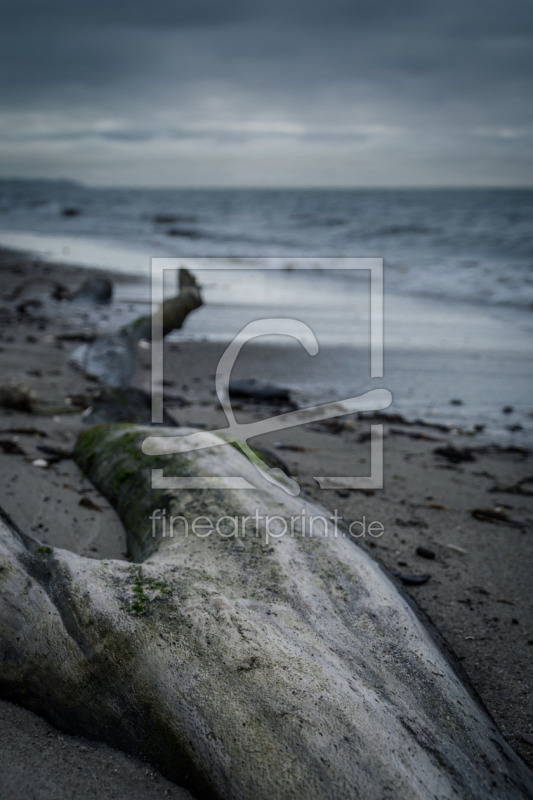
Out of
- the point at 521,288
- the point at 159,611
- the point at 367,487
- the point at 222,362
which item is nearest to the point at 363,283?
the point at 521,288

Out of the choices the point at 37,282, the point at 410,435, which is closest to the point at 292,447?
the point at 410,435

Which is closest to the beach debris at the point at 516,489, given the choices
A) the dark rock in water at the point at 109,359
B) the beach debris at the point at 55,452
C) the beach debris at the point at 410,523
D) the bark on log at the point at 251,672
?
the beach debris at the point at 410,523

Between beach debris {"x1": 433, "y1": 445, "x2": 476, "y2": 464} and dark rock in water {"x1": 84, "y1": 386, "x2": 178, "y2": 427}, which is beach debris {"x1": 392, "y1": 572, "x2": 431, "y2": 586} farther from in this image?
dark rock in water {"x1": 84, "y1": 386, "x2": 178, "y2": 427}

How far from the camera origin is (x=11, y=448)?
4.06 meters

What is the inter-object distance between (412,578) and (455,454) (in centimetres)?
189

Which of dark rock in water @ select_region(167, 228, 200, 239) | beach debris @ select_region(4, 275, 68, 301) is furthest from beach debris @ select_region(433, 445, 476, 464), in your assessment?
dark rock in water @ select_region(167, 228, 200, 239)

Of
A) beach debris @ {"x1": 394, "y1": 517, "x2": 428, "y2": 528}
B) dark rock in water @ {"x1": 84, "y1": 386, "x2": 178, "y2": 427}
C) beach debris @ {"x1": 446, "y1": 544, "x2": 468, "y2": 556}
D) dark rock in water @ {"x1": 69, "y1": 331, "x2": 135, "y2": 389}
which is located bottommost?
beach debris @ {"x1": 446, "y1": 544, "x2": 468, "y2": 556}

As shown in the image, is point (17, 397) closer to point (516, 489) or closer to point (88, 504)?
point (88, 504)

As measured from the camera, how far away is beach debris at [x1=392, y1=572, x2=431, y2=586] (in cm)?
308

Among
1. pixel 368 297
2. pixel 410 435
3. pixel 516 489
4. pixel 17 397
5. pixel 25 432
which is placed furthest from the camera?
pixel 368 297

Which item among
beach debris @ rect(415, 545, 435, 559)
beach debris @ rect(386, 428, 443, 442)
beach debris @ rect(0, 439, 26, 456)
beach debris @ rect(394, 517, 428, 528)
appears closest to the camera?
beach debris @ rect(415, 545, 435, 559)

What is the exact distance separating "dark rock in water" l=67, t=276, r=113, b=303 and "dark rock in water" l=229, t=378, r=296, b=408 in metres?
5.15

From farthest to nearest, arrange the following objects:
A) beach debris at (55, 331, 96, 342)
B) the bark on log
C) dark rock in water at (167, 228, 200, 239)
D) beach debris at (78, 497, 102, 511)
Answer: dark rock in water at (167, 228, 200, 239)
beach debris at (55, 331, 96, 342)
beach debris at (78, 497, 102, 511)
the bark on log

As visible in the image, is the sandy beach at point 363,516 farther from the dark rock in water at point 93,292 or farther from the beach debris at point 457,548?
the dark rock in water at point 93,292
